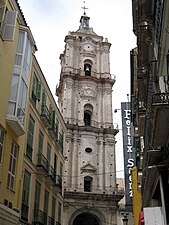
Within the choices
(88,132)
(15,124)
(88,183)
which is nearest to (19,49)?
(15,124)

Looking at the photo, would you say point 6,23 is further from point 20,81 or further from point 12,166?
point 12,166

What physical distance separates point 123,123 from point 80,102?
6.42 m

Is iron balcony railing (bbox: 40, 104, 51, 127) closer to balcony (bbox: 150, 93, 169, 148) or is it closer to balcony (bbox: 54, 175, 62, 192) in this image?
balcony (bbox: 54, 175, 62, 192)

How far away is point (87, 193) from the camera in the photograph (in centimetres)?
3331

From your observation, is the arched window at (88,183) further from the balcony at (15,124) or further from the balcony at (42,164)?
the balcony at (15,124)

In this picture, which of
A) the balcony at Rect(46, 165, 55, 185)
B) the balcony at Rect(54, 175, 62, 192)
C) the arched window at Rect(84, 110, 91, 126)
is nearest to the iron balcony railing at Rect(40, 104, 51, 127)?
the balcony at Rect(46, 165, 55, 185)

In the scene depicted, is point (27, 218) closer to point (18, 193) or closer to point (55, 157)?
point (18, 193)

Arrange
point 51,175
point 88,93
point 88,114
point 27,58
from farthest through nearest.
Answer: point 88,114 < point 88,93 < point 51,175 < point 27,58

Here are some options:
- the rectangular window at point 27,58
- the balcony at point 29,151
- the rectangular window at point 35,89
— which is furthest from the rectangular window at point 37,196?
the rectangular window at point 27,58

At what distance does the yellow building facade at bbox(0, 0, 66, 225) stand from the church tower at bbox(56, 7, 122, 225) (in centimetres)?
1129

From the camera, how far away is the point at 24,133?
1515cm

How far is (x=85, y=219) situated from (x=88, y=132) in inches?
343

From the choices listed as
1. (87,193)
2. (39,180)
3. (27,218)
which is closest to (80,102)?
(87,193)

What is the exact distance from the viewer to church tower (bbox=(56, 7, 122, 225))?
33281 millimetres
